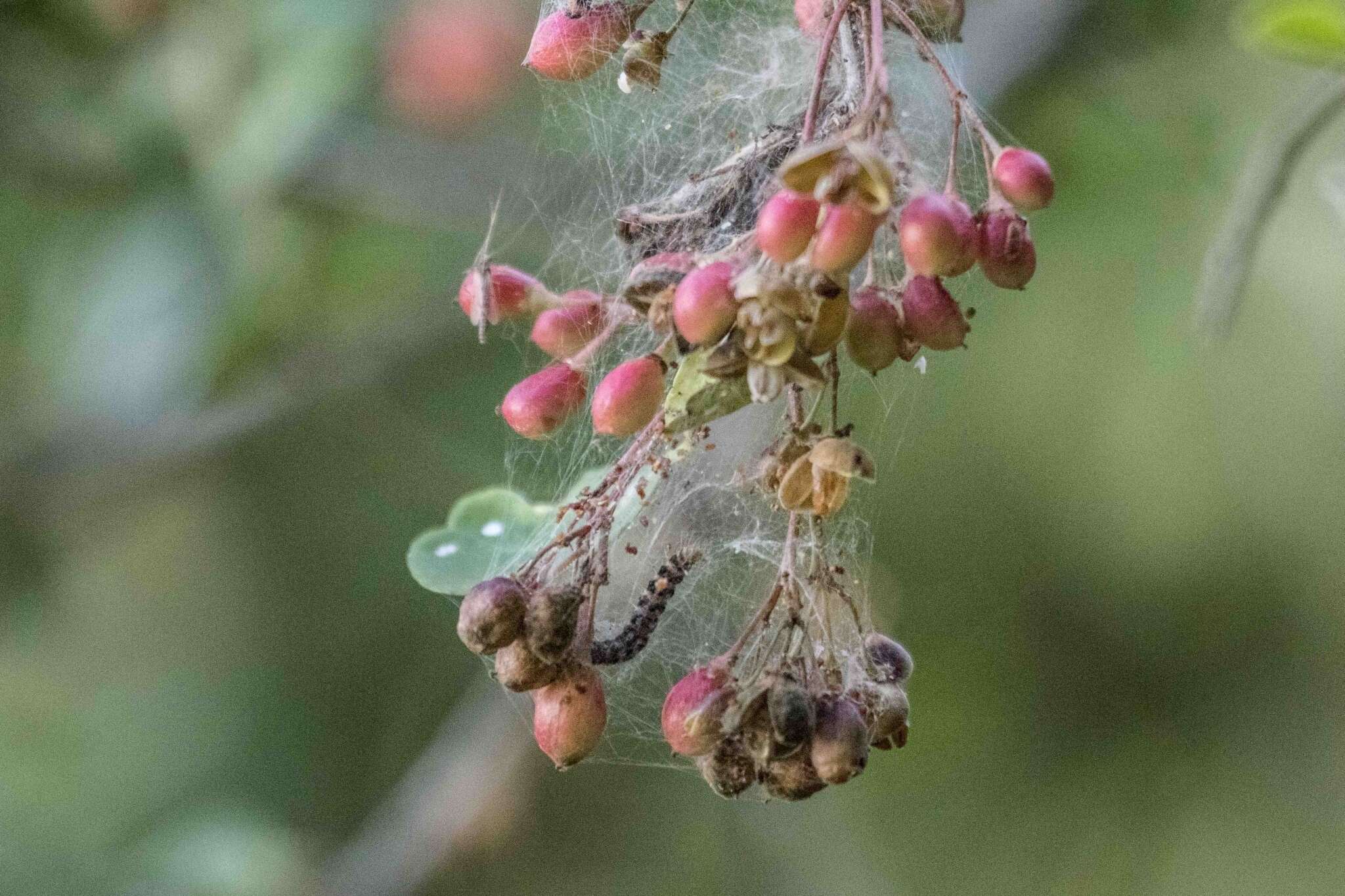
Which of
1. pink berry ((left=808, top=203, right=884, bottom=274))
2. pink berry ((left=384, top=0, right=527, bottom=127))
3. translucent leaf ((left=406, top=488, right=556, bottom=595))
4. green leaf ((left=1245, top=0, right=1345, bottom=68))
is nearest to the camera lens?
pink berry ((left=808, top=203, right=884, bottom=274))

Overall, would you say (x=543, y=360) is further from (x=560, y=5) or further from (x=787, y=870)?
(x=787, y=870)

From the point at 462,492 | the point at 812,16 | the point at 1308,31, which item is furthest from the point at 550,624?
the point at 462,492

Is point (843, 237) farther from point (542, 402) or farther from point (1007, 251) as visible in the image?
point (542, 402)

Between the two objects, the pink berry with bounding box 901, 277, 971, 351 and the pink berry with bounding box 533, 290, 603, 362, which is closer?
the pink berry with bounding box 901, 277, 971, 351

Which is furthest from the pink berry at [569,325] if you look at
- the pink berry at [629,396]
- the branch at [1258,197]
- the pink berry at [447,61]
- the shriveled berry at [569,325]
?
the pink berry at [447,61]

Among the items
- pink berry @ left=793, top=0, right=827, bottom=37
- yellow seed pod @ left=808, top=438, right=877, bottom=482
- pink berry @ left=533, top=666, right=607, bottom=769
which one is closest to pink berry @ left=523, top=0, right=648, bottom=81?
pink berry @ left=793, top=0, right=827, bottom=37

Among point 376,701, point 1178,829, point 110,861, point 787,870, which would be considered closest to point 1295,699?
point 1178,829

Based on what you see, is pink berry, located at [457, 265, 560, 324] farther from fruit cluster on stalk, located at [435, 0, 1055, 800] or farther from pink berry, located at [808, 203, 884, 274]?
pink berry, located at [808, 203, 884, 274]
